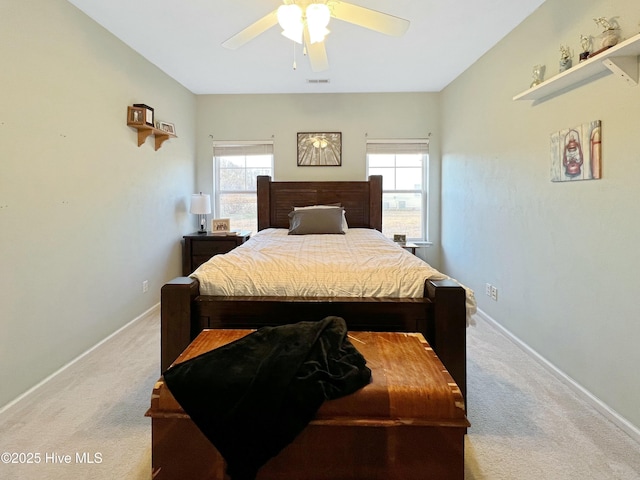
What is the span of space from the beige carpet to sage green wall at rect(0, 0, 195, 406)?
10.3 inches

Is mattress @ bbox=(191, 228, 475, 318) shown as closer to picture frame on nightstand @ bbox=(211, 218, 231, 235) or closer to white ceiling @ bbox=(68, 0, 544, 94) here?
white ceiling @ bbox=(68, 0, 544, 94)

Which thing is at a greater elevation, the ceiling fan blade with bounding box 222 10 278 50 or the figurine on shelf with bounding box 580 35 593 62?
the ceiling fan blade with bounding box 222 10 278 50

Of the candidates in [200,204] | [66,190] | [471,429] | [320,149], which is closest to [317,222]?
[320,149]

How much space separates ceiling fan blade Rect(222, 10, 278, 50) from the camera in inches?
77.6

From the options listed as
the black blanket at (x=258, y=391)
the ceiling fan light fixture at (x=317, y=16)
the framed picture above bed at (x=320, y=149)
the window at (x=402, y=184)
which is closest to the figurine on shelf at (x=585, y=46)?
the ceiling fan light fixture at (x=317, y=16)

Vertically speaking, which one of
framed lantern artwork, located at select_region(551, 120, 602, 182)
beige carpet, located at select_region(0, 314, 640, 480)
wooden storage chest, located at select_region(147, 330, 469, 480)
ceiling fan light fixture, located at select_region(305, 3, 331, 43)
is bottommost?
beige carpet, located at select_region(0, 314, 640, 480)

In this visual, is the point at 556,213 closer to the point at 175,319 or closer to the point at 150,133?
the point at 175,319

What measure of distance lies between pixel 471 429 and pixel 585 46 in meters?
2.25

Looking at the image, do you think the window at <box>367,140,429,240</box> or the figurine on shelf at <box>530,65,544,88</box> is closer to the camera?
the figurine on shelf at <box>530,65,544,88</box>

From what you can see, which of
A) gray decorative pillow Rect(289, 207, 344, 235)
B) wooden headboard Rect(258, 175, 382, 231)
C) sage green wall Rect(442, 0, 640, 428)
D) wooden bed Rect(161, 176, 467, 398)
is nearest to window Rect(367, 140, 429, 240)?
wooden headboard Rect(258, 175, 382, 231)

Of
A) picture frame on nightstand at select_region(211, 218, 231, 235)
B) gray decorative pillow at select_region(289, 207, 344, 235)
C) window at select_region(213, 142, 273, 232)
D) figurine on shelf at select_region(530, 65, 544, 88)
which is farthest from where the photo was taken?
window at select_region(213, 142, 273, 232)

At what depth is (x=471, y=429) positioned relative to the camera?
1.79 meters

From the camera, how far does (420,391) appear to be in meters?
1.25

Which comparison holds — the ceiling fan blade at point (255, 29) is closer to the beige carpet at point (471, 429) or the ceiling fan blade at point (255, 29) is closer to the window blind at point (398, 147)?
the beige carpet at point (471, 429)
